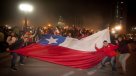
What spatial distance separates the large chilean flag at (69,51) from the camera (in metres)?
11.1

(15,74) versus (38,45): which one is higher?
(38,45)

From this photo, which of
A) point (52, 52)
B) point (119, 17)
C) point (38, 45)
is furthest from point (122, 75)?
point (119, 17)

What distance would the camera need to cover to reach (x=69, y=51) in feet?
38.0

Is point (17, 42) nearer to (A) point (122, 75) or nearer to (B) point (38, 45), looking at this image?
(B) point (38, 45)

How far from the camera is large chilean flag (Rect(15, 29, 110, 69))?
11.1 meters

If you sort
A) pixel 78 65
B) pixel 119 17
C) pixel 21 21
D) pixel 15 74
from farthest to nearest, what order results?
1. pixel 119 17
2. pixel 21 21
3. pixel 78 65
4. pixel 15 74

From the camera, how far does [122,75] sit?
410 inches

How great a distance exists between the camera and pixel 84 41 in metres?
11.8

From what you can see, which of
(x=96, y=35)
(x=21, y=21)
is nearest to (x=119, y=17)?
(x=21, y=21)

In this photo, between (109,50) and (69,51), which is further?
(69,51)

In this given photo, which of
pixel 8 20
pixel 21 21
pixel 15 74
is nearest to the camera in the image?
pixel 15 74

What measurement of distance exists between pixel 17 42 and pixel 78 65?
9.67ft

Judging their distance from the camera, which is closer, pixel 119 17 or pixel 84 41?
pixel 84 41

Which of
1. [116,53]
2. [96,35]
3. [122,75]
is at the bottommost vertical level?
[122,75]
